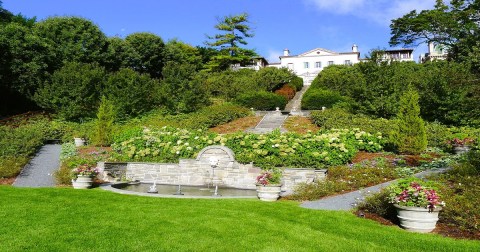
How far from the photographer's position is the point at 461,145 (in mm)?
14609

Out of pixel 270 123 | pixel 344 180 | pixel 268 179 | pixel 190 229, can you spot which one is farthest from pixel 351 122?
pixel 190 229

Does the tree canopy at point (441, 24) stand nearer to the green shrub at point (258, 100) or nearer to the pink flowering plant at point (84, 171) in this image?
the green shrub at point (258, 100)

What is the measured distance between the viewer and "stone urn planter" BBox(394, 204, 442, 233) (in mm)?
6961

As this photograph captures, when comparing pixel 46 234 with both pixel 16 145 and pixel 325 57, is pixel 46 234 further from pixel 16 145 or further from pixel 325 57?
pixel 325 57

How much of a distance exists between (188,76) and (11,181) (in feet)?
54.8

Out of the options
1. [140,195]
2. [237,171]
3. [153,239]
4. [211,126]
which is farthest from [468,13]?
[153,239]

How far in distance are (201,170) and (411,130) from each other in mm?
8009

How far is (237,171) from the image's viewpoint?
14188mm

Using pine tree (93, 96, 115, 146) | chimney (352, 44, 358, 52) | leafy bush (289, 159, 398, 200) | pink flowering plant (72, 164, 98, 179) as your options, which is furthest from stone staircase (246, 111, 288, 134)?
chimney (352, 44, 358, 52)

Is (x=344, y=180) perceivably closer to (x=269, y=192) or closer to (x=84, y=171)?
(x=269, y=192)

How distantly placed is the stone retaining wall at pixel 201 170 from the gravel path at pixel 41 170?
1922 mm

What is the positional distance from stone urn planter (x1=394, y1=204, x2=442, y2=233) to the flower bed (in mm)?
6631

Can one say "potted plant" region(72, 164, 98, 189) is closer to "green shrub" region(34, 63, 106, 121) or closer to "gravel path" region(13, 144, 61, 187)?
"gravel path" region(13, 144, 61, 187)

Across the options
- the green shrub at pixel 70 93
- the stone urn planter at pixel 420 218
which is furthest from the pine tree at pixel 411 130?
the green shrub at pixel 70 93
